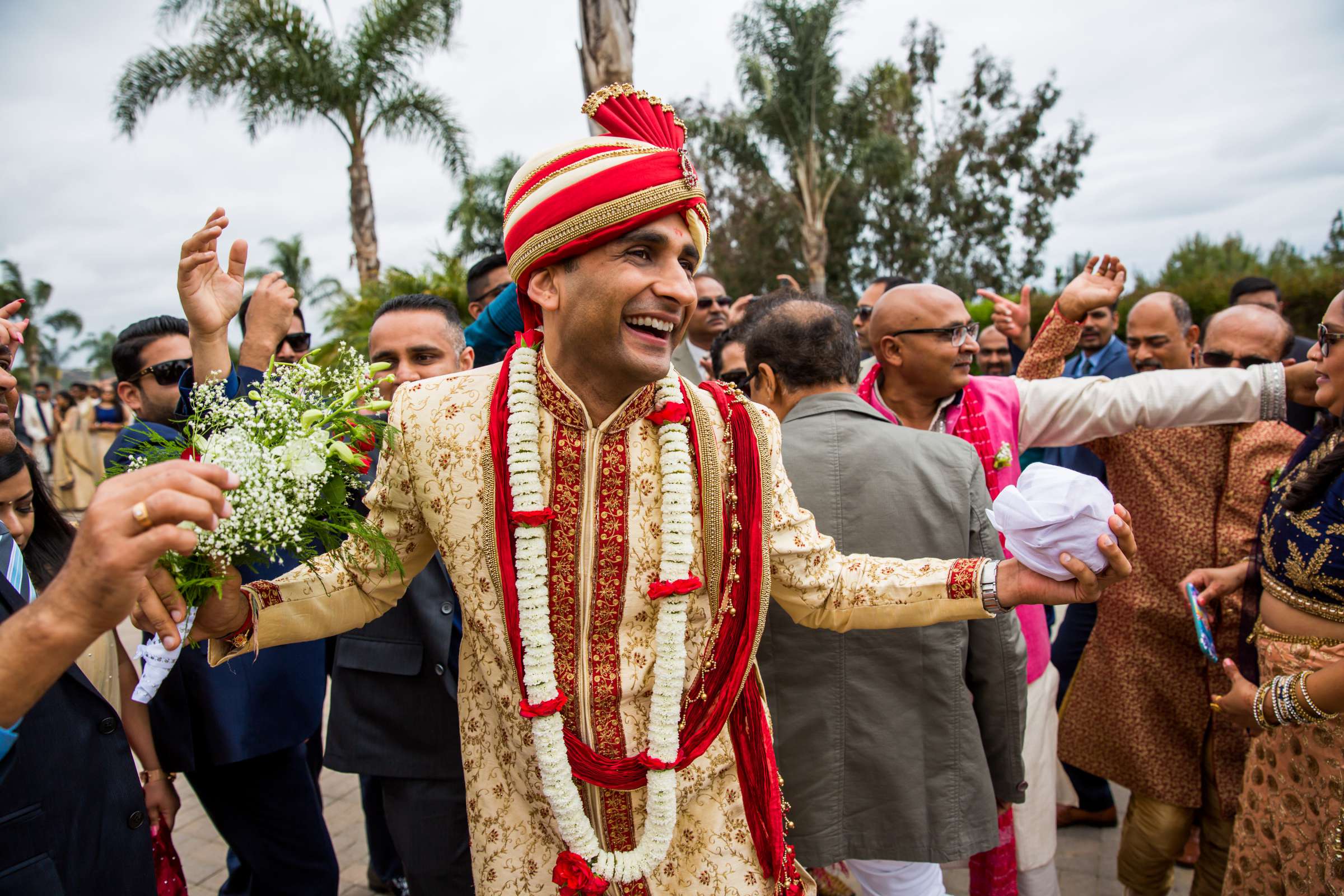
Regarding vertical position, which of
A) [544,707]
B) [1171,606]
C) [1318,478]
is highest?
[1318,478]

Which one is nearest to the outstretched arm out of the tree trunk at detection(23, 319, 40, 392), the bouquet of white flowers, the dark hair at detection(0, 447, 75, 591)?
the bouquet of white flowers

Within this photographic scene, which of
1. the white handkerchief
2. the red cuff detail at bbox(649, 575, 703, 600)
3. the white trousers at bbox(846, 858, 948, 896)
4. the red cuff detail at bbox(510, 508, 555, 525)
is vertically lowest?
the white trousers at bbox(846, 858, 948, 896)

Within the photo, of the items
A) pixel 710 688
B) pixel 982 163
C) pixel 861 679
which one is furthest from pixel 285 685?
pixel 982 163

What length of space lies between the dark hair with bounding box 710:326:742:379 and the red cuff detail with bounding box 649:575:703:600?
243 centimetres

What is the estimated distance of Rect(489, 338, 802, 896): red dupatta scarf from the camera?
6.56 feet

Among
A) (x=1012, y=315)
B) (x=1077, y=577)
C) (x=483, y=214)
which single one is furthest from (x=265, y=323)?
(x=483, y=214)

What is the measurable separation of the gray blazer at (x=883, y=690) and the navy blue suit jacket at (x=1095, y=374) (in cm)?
250

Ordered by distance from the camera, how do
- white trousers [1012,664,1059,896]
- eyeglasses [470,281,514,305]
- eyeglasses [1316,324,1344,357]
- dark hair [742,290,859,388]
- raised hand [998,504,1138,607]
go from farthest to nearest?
eyeglasses [470,281,514,305] → white trousers [1012,664,1059,896] → dark hair [742,290,859,388] → eyeglasses [1316,324,1344,357] → raised hand [998,504,1138,607]

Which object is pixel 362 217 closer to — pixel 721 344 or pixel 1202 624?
pixel 721 344

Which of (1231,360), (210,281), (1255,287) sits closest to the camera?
(210,281)

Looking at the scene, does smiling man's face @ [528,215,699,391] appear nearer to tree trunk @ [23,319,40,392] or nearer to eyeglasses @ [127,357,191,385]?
eyeglasses @ [127,357,191,385]

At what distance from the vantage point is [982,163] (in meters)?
28.0

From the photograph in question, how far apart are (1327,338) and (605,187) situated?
2.21m

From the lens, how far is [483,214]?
21.6 metres
